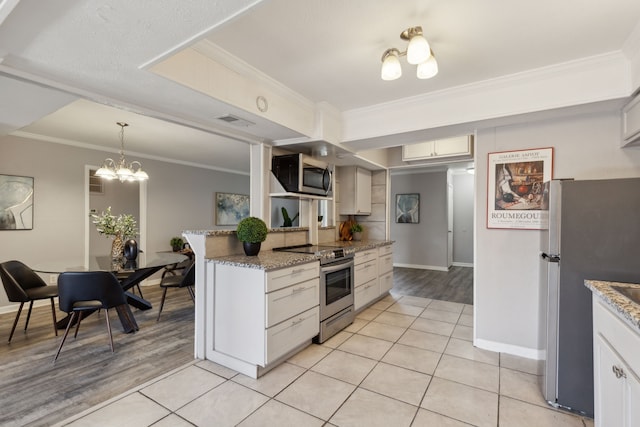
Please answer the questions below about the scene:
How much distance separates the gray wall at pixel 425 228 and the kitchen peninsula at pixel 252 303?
470cm

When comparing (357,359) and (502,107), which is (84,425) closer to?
(357,359)

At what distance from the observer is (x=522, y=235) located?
2.65m

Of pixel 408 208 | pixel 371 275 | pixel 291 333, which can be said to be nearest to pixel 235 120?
pixel 291 333

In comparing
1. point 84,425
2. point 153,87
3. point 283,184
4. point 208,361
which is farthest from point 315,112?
point 84,425

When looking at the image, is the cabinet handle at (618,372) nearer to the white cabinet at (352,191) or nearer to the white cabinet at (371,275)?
the white cabinet at (371,275)

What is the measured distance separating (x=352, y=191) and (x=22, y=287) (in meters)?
4.12

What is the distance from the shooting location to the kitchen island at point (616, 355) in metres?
1.04

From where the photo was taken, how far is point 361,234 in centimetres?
489

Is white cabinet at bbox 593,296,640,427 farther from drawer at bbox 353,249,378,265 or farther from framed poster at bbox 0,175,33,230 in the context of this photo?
framed poster at bbox 0,175,33,230

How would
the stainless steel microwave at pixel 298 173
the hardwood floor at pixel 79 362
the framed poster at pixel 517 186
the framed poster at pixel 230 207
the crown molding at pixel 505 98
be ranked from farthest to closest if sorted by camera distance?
the framed poster at pixel 230 207 → the stainless steel microwave at pixel 298 173 → the framed poster at pixel 517 186 → the crown molding at pixel 505 98 → the hardwood floor at pixel 79 362

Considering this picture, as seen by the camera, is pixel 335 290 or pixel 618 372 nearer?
pixel 618 372

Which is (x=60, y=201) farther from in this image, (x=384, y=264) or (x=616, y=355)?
(x=616, y=355)

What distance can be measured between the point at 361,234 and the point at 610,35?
3.58 metres

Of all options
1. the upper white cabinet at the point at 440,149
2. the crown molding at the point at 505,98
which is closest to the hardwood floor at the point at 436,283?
the upper white cabinet at the point at 440,149
